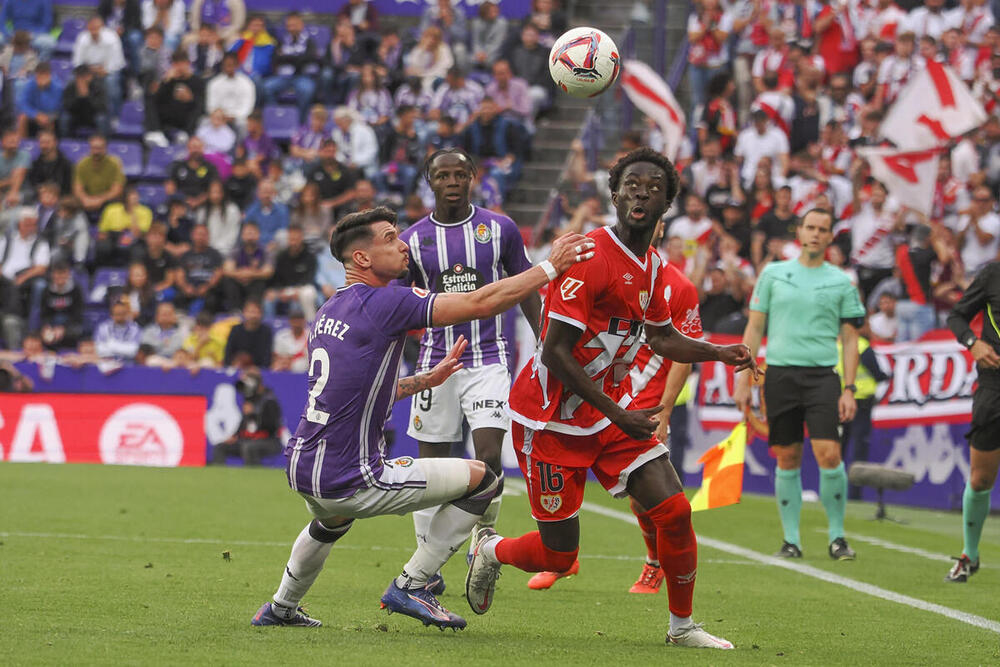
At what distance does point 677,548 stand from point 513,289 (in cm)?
146

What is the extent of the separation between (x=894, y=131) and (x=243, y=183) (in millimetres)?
9124

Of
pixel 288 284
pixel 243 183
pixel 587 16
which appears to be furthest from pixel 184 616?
pixel 587 16

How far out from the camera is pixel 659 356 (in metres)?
8.68

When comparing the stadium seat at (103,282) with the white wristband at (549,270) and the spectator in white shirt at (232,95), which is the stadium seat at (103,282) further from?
the white wristband at (549,270)

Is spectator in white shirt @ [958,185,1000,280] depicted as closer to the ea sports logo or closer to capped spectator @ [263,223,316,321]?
capped spectator @ [263,223,316,321]

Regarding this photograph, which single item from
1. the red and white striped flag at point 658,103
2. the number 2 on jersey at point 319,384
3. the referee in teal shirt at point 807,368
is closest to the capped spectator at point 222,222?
the red and white striped flag at point 658,103

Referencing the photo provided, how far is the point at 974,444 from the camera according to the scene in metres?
10.1

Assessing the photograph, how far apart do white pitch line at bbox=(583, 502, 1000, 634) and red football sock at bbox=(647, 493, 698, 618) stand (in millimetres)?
1952

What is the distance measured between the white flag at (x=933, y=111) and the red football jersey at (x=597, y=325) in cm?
1254

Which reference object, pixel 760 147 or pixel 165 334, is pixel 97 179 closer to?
pixel 165 334

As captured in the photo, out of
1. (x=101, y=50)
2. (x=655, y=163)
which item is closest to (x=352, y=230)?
(x=655, y=163)

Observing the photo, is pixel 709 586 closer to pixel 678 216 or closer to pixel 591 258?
pixel 591 258

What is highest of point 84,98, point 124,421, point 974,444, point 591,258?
point 84,98

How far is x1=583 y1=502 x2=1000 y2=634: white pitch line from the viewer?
823cm
